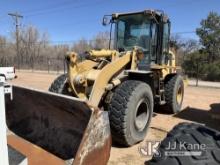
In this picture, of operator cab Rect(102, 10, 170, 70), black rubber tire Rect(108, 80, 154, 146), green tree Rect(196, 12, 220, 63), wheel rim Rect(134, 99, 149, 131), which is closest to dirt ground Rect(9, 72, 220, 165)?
black rubber tire Rect(108, 80, 154, 146)

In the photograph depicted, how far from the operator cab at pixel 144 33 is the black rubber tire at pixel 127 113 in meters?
1.35

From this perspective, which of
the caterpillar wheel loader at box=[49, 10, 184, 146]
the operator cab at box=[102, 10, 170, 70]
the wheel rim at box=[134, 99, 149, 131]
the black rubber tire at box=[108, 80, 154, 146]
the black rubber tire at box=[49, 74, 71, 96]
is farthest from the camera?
the operator cab at box=[102, 10, 170, 70]

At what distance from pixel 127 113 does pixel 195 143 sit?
8.80ft

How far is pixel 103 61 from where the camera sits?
6.02 metres

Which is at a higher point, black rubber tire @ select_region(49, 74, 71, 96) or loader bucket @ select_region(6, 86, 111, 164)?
black rubber tire @ select_region(49, 74, 71, 96)

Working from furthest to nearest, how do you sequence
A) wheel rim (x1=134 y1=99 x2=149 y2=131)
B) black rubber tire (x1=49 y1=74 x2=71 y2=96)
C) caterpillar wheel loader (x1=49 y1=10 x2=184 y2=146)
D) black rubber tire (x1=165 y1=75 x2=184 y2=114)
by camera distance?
black rubber tire (x1=165 y1=75 x2=184 y2=114) → black rubber tire (x1=49 y1=74 x2=71 y2=96) → wheel rim (x1=134 y1=99 x2=149 y2=131) → caterpillar wheel loader (x1=49 y1=10 x2=184 y2=146)

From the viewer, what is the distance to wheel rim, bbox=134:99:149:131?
552cm

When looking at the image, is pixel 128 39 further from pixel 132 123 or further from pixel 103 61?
pixel 132 123

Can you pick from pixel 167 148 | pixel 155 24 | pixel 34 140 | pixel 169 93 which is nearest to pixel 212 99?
pixel 169 93

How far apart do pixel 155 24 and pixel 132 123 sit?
9.26 feet

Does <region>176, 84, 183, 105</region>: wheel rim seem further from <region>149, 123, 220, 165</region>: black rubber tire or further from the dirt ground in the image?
<region>149, 123, 220, 165</region>: black rubber tire

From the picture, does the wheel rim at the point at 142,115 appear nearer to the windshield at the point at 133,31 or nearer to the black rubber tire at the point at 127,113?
the black rubber tire at the point at 127,113

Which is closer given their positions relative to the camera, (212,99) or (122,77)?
(122,77)

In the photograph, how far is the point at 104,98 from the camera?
17.7ft
